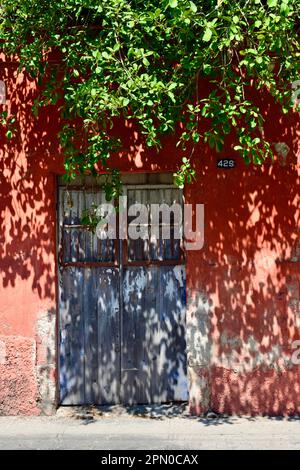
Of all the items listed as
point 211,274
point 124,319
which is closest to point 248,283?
point 211,274

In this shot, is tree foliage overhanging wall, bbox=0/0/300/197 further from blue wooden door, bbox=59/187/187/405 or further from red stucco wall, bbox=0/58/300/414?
blue wooden door, bbox=59/187/187/405

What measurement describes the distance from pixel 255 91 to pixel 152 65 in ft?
4.42

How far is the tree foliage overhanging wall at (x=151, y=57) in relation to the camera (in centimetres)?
515

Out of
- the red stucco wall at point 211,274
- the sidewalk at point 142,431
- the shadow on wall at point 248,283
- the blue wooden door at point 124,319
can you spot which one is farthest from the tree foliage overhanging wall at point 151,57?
the sidewalk at point 142,431

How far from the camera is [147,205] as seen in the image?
6.77 meters

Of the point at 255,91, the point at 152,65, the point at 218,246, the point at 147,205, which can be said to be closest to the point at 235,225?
the point at 218,246

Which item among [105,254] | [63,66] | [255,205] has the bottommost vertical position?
[105,254]

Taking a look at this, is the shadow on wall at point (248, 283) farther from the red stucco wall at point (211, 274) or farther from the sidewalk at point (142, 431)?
the sidewalk at point (142, 431)

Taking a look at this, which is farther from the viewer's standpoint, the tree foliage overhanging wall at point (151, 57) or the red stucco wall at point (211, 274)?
the red stucco wall at point (211, 274)

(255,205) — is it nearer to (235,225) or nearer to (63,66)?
(235,225)

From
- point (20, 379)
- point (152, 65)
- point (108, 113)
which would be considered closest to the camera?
point (152, 65)

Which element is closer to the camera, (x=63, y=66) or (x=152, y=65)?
(x=152, y=65)

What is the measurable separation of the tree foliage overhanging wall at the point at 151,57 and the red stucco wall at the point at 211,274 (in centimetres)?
52

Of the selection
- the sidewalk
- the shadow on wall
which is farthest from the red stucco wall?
the sidewalk
